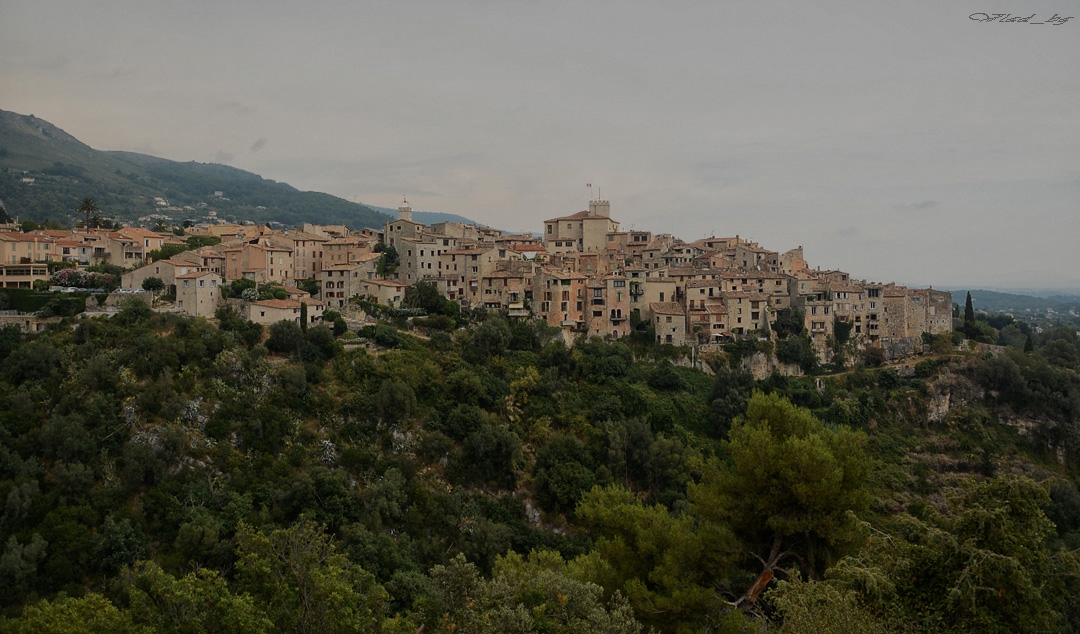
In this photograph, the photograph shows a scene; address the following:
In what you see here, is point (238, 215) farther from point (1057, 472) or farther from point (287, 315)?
point (1057, 472)

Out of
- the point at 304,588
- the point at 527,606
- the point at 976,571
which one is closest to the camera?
the point at 976,571

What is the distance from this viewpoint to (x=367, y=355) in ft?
126

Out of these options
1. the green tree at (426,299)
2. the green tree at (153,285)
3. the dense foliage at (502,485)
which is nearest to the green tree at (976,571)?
the dense foliage at (502,485)

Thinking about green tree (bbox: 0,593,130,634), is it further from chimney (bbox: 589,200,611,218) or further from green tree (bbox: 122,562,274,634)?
chimney (bbox: 589,200,611,218)

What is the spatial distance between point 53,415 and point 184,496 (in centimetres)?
763

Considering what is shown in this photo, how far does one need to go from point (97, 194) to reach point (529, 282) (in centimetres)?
13505

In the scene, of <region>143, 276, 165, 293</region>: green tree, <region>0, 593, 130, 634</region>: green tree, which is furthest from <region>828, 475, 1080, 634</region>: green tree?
<region>143, 276, 165, 293</region>: green tree

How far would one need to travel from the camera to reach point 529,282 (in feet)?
157

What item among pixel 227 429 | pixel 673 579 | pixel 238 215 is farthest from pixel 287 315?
pixel 238 215

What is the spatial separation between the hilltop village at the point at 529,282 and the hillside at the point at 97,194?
279 ft

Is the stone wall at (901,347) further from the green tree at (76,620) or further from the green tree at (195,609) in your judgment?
the green tree at (76,620)

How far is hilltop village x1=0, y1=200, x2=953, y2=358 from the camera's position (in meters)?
45.4

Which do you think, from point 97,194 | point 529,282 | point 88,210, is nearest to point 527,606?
point 529,282

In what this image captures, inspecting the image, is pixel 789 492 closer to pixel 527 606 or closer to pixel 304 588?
pixel 527 606
